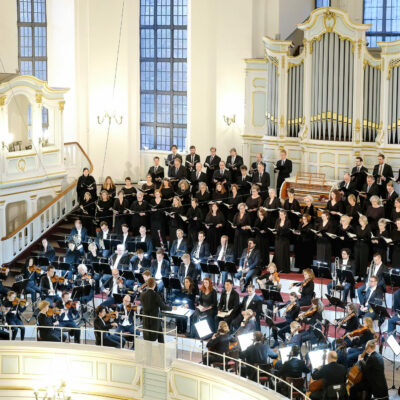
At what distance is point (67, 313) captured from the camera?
53.3ft

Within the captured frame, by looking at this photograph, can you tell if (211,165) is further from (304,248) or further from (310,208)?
(304,248)

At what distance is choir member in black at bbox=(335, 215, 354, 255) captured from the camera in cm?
1738

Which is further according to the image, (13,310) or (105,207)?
(105,207)

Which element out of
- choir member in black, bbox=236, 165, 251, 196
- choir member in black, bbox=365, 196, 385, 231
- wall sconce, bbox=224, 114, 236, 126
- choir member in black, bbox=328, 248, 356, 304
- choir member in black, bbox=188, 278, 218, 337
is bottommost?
choir member in black, bbox=188, 278, 218, 337

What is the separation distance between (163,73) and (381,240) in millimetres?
10318

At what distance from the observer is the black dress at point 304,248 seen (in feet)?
59.4

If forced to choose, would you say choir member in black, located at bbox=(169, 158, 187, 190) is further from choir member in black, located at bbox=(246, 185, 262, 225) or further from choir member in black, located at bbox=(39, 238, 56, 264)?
choir member in black, located at bbox=(39, 238, 56, 264)

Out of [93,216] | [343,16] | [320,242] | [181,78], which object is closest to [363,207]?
[320,242]

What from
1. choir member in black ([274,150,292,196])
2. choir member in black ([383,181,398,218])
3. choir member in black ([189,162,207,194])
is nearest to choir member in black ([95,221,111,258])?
choir member in black ([189,162,207,194])

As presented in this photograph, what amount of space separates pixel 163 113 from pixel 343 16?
6.86m

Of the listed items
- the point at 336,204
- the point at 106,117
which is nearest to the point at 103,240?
the point at 336,204

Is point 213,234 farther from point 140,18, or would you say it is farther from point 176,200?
point 140,18

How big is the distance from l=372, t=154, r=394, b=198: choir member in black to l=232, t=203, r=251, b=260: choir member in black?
2.82 metres

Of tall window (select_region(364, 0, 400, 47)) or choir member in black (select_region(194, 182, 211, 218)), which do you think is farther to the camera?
tall window (select_region(364, 0, 400, 47))
